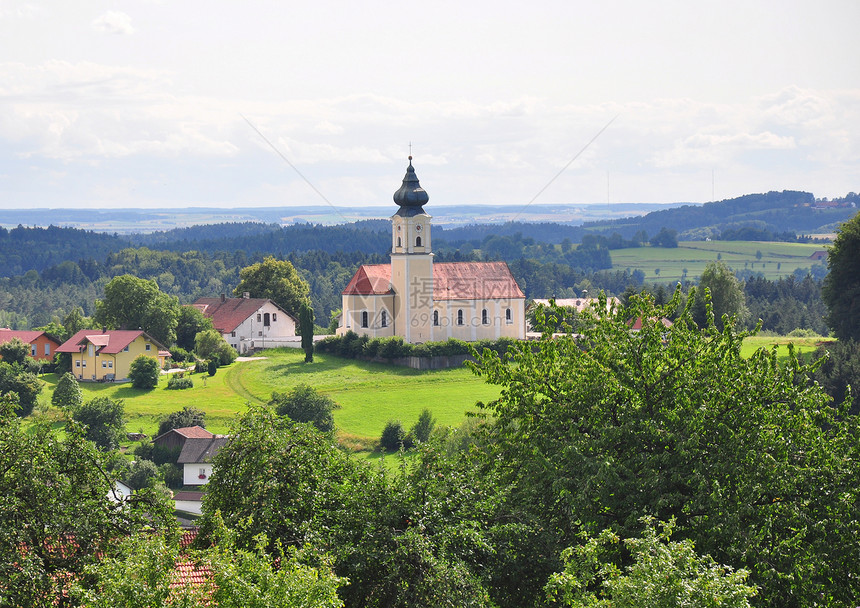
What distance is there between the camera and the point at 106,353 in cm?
6372

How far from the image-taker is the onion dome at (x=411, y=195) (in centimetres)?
7075

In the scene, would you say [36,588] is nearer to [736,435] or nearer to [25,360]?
[736,435]

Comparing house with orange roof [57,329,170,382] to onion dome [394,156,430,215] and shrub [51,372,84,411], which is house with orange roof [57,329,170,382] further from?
onion dome [394,156,430,215]

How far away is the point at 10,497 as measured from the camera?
50.4 ft

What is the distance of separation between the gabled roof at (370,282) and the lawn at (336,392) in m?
5.33

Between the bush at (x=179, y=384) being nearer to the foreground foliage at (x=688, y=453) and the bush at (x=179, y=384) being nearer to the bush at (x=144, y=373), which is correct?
the bush at (x=144, y=373)

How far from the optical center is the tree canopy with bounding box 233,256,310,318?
82.6 m

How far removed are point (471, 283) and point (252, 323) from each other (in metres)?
16.6

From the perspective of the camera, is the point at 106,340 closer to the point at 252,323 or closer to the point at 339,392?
the point at 252,323

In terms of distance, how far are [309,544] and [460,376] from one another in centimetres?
4846

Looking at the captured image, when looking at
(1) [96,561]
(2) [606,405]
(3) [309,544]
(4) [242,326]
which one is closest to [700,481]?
(2) [606,405]

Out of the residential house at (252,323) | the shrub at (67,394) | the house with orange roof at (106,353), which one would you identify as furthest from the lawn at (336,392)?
the residential house at (252,323)

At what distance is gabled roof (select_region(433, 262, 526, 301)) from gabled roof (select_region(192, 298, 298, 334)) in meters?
13.7

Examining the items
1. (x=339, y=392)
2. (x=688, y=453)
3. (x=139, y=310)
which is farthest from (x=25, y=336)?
(x=688, y=453)
